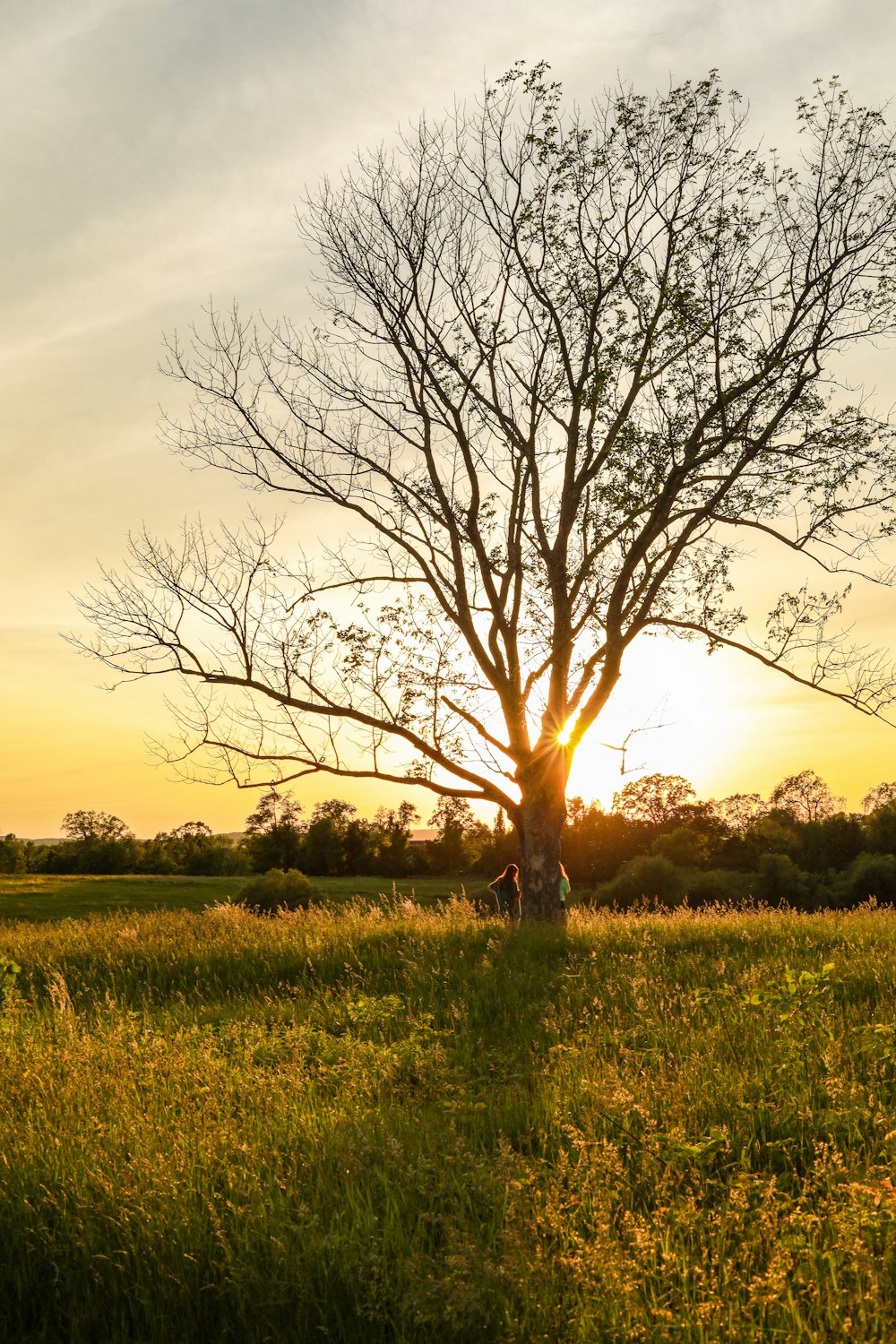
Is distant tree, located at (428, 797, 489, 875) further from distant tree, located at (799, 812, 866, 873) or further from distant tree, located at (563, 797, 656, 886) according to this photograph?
distant tree, located at (799, 812, 866, 873)

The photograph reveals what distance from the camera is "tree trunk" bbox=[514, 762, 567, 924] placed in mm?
14609

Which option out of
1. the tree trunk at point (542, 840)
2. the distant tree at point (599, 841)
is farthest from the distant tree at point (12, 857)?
the tree trunk at point (542, 840)

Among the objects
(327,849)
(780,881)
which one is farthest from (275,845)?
(780,881)

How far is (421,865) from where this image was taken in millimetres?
68938

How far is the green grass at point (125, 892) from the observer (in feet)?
133

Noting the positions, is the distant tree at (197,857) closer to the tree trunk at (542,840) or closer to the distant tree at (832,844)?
the distant tree at (832,844)

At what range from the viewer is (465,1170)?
4.58 meters

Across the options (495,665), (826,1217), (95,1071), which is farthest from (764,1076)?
(495,665)

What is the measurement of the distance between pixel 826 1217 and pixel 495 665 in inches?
478

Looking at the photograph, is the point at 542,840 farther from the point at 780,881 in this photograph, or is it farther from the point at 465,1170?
the point at 780,881

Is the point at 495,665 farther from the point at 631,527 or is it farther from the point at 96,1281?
the point at 96,1281

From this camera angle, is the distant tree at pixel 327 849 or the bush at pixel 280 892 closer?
the bush at pixel 280 892

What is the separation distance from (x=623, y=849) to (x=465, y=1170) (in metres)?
56.0

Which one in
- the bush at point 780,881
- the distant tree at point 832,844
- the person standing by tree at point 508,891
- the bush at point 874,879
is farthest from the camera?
the distant tree at point 832,844
